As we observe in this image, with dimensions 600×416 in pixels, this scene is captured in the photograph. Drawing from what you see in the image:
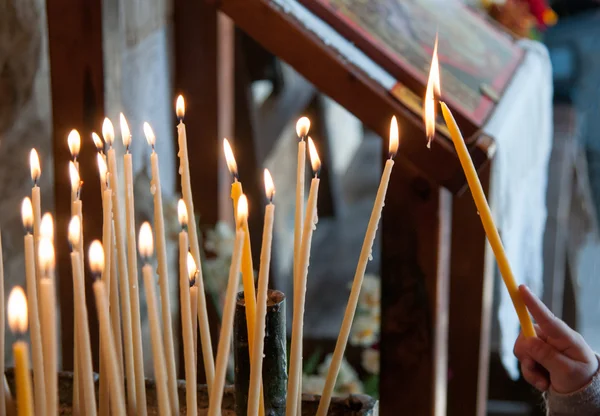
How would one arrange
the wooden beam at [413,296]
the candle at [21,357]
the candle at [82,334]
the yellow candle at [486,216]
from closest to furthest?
the candle at [21,357], the candle at [82,334], the yellow candle at [486,216], the wooden beam at [413,296]

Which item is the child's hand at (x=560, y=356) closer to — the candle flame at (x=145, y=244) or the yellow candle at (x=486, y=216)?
the yellow candle at (x=486, y=216)

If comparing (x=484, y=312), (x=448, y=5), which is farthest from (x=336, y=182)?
(x=484, y=312)

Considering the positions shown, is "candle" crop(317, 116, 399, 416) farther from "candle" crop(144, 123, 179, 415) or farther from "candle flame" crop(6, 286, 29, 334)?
"candle flame" crop(6, 286, 29, 334)

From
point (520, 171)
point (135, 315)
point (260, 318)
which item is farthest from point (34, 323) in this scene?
point (520, 171)

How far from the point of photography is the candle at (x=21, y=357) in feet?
1.40

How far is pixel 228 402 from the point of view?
2.91 feet

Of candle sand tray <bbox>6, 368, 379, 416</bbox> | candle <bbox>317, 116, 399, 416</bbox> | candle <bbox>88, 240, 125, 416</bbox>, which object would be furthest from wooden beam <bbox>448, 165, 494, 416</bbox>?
candle <bbox>88, 240, 125, 416</bbox>

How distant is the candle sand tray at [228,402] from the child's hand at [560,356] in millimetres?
191

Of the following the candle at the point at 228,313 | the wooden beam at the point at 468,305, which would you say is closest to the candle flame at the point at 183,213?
the candle at the point at 228,313

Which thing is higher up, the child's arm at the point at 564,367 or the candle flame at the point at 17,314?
the candle flame at the point at 17,314

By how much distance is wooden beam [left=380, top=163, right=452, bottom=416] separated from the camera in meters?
1.30

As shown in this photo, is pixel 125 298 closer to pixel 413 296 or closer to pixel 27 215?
pixel 27 215

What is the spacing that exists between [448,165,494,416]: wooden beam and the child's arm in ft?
1.81

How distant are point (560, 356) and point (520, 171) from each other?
31.6 inches
